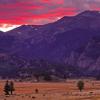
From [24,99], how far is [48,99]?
7.20 metres

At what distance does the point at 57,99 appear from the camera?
9812 centimetres

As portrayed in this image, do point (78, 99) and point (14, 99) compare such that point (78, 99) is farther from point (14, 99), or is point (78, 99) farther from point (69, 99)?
point (14, 99)

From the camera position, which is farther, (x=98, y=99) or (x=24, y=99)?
(x=24, y=99)

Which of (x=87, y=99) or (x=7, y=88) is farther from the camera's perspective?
(x=7, y=88)

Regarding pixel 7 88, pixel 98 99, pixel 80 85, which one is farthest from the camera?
pixel 80 85

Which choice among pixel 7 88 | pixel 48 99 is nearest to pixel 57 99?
pixel 48 99

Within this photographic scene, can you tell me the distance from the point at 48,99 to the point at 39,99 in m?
3.06

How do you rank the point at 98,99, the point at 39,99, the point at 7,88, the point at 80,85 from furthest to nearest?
the point at 80,85 → the point at 7,88 → the point at 39,99 → the point at 98,99

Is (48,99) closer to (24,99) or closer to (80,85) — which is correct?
(24,99)

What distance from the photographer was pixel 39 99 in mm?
100312

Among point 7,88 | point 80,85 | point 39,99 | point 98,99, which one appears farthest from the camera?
point 80,85

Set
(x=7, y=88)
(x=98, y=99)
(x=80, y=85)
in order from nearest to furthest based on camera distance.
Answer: (x=98, y=99) → (x=7, y=88) → (x=80, y=85)

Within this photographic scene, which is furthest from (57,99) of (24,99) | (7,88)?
(7,88)

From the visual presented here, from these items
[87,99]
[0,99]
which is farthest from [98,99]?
[0,99]
